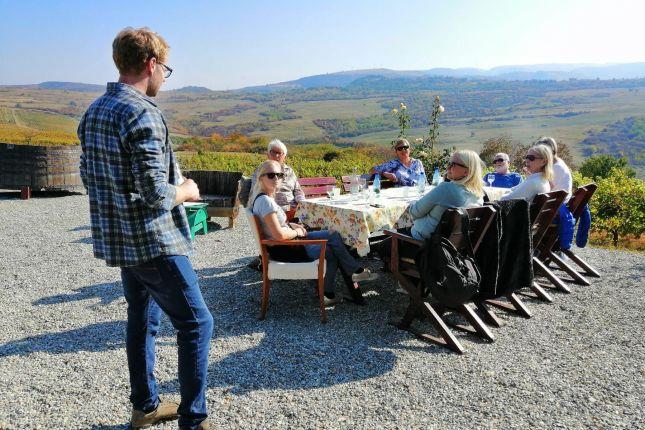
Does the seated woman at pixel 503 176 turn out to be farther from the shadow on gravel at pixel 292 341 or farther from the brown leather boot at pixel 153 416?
the brown leather boot at pixel 153 416

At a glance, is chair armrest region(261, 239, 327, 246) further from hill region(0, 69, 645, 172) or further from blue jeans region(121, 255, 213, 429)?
hill region(0, 69, 645, 172)

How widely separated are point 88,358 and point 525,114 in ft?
384

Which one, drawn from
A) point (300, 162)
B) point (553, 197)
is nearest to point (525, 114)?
point (300, 162)

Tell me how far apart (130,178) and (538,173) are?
406 centimetres

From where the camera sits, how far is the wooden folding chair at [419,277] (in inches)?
152

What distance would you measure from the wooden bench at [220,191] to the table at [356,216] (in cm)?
322

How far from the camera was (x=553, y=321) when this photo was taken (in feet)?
15.0

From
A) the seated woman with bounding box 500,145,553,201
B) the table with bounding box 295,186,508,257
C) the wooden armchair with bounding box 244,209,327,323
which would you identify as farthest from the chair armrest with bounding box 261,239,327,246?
the seated woman with bounding box 500,145,553,201

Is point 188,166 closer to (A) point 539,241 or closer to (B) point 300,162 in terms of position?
(B) point 300,162

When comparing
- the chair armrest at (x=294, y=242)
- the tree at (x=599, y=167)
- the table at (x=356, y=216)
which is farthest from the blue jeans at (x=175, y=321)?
the tree at (x=599, y=167)

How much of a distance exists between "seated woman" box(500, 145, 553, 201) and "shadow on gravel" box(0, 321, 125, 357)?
3.64m

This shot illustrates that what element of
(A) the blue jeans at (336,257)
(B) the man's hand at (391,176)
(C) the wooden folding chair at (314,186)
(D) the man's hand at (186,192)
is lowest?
(A) the blue jeans at (336,257)

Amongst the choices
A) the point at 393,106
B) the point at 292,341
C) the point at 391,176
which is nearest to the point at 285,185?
the point at 391,176

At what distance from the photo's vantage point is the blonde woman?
402 cm
